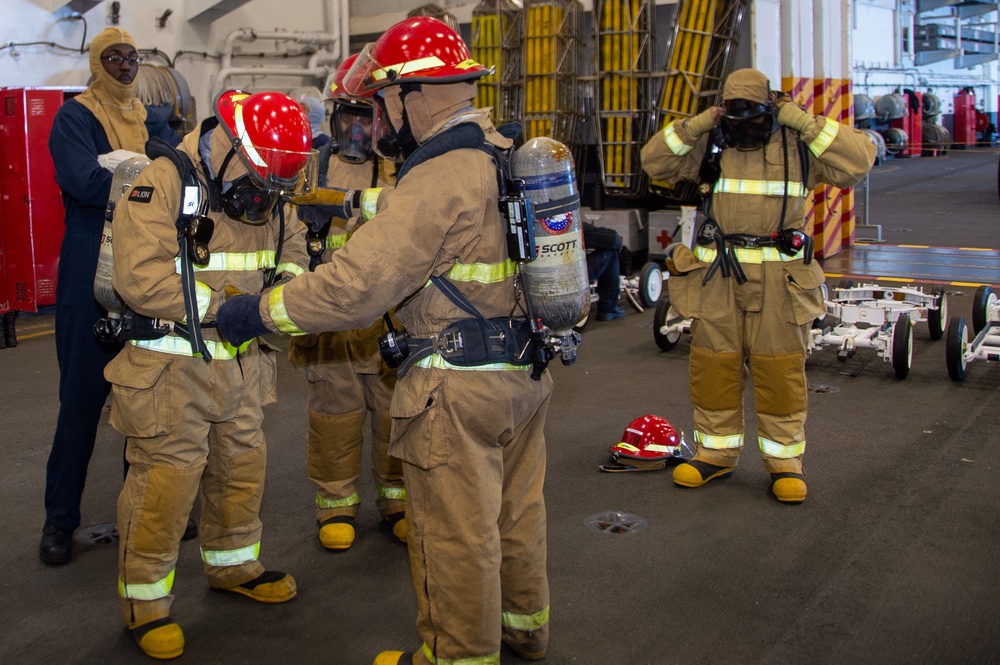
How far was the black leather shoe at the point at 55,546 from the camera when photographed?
422 cm

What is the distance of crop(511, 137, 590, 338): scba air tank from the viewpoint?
9.77 feet

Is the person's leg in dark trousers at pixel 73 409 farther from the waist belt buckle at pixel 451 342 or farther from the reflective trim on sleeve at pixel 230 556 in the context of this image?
the waist belt buckle at pixel 451 342

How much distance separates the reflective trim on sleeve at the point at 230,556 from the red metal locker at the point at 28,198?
6.50 metres

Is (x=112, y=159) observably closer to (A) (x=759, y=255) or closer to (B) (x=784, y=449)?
(A) (x=759, y=255)

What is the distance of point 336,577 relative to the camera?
162 inches

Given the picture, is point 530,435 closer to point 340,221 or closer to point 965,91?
point 340,221

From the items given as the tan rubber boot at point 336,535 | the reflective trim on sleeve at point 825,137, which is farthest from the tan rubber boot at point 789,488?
the tan rubber boot at point 336,535

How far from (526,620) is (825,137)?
284 cm

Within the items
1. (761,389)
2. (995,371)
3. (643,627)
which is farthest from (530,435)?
(995,371)

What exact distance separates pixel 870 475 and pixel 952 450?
69 centimetres

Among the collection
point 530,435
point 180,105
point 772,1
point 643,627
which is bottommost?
point 643,627

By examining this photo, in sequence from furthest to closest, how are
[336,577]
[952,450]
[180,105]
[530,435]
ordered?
[180,105] → [952,450] → [336,577] → [530,435]

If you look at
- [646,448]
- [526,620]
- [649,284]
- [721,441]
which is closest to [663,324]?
[649,284]

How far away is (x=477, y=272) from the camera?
2990mm
